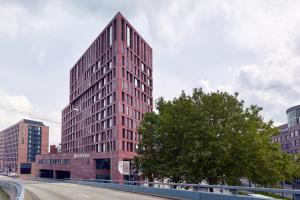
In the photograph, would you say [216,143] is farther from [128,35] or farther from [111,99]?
[128,35]

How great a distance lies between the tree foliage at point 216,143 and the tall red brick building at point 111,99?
33627 millimetres

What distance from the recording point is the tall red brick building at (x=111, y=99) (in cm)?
7538

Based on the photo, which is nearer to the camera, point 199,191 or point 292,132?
point 199,191

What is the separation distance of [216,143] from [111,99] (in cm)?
4930

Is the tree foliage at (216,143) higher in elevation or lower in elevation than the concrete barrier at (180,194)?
higher

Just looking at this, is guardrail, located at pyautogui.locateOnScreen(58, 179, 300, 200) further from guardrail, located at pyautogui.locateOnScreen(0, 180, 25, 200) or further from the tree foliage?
guardrail, located at pyautogui.locateOnScreen(0, 180, 25, 200)

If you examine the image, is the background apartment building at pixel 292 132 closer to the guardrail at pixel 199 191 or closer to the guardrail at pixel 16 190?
the guardrail at pixel 199 191

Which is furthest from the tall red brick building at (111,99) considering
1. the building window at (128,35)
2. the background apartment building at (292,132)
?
the background apartment building at (292,132)

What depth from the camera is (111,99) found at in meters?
78.2

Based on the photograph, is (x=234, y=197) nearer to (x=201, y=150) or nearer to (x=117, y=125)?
(x=201, y=150)

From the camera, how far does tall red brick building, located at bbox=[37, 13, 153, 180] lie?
7538 cm

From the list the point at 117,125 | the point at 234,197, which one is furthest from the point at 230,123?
the point at 117,125

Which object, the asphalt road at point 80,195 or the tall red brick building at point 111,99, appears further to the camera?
the tall red brick building at point 111,99

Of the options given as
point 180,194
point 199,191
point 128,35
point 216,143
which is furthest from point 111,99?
point 199,191
